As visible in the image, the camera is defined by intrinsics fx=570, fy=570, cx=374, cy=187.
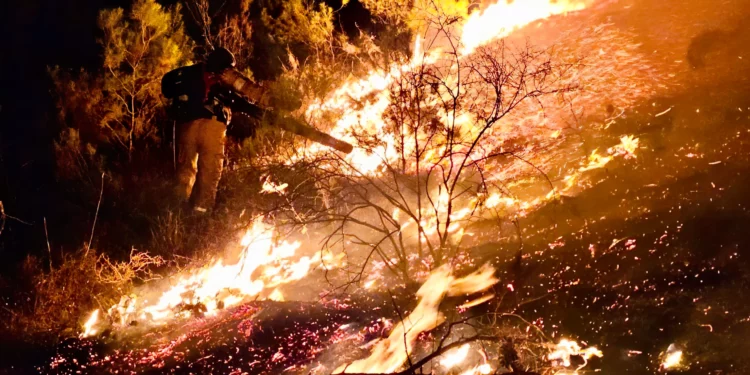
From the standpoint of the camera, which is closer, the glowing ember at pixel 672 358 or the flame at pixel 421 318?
the glowing ember at pixel 672 358

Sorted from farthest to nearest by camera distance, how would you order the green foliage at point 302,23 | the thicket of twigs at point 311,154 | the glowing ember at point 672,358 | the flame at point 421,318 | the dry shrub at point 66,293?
the green foliage at point 302,23
the dry shrub at point 66,293
the thicket of twigs at point 311,154
the flame at point 421,318
the glowing ember at point 672,358

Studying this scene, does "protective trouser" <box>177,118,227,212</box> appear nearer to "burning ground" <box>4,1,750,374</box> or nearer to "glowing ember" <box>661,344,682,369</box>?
"burning ground" <box>4,1,750,374</box>

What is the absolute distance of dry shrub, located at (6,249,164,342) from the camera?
738cm

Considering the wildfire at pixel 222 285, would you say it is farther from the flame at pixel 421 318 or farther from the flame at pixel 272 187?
the flame at pixel 421 318

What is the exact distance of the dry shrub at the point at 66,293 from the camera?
24.2 feet

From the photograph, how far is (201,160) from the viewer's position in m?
9.36

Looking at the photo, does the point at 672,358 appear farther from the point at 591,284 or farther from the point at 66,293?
the point at 66,293

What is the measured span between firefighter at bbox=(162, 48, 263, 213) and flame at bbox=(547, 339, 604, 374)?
233 inches

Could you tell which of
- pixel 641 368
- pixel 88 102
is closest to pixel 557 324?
pixel 641 368

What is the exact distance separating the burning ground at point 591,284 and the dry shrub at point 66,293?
0.35 m

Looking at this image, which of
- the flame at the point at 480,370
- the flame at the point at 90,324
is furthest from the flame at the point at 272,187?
the flame at the point at 480,370

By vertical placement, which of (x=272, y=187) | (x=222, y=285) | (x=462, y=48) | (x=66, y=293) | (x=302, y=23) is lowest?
(x=222, y=285)

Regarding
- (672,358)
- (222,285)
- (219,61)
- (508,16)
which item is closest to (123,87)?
(219,61)

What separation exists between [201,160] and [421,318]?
4.90 m
